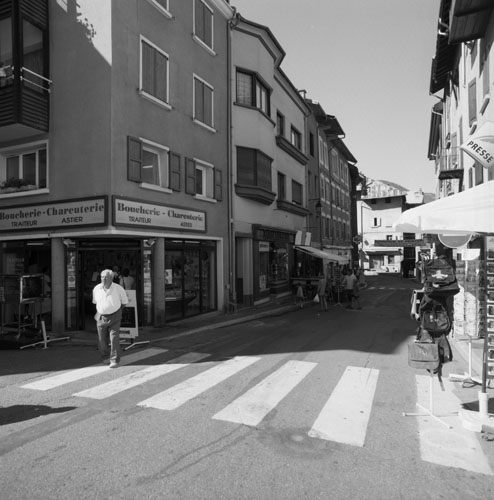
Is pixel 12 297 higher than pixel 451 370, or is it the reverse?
pixel 12 297

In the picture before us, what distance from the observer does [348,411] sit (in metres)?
4.97

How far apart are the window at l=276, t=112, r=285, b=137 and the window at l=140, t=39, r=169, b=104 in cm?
967

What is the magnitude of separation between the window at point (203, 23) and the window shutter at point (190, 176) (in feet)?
14.9

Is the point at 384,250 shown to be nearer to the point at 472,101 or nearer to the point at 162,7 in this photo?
the point at 472,101

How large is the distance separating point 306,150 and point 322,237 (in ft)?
23.4

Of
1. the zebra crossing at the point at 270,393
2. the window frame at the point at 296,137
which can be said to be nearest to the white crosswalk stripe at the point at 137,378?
the zebra crossing at the point at 270,393

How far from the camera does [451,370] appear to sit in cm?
719

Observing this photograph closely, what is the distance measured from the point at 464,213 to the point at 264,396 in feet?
11.3

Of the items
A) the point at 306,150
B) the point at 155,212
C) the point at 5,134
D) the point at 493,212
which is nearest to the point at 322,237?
the point at 306,150

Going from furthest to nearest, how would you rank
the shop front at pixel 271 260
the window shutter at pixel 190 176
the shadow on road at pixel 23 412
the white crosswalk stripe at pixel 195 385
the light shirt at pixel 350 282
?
the shop front at pixel 271 260 → the light shirt at pixel 350 282 → the window shutter at pixel 190 176 → the white crosswalk stripe at pixel 195 385 → the shadow on road at pixel 23 412

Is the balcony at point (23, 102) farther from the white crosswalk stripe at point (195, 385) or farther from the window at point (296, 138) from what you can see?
the window at point (296, 138)

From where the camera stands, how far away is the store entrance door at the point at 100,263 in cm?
1158

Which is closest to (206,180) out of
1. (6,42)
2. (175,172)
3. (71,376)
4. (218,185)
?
(218,185)

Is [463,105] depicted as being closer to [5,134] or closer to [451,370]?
[451,370]
